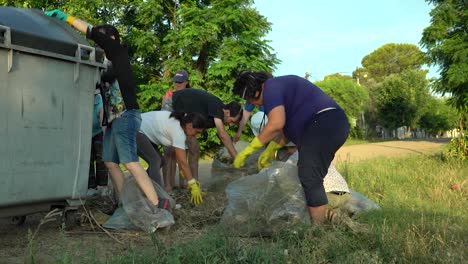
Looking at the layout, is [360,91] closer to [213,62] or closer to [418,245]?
[213,62]

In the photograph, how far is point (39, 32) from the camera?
379 centimetres

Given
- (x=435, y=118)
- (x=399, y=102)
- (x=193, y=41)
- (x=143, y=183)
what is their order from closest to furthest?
(x=143, y=183), (x=193, y=41), (x=399, y=102), (x=435, y=118)

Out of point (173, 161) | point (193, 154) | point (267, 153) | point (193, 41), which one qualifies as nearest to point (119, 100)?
point (267, 153)

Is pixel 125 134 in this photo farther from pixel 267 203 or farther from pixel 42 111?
pixel 267 203

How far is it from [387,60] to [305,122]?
67.7 meters

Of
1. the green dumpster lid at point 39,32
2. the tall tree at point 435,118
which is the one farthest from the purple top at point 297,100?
the tall tree at point 435,118

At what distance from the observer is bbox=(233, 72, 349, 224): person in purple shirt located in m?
3.91

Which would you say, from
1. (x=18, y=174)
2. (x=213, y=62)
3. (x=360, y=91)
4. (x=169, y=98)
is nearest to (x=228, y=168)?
(x=169, y=98)

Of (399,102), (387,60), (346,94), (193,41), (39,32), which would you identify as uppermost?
(387,60)

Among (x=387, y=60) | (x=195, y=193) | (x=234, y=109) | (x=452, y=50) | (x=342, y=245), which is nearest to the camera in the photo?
(x=342, y=245)

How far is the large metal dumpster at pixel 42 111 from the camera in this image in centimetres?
352

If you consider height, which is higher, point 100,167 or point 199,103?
point 199,103

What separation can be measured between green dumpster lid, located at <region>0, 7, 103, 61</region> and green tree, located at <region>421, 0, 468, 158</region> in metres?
7.20

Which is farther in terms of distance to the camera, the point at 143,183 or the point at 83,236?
the point at 143,183
